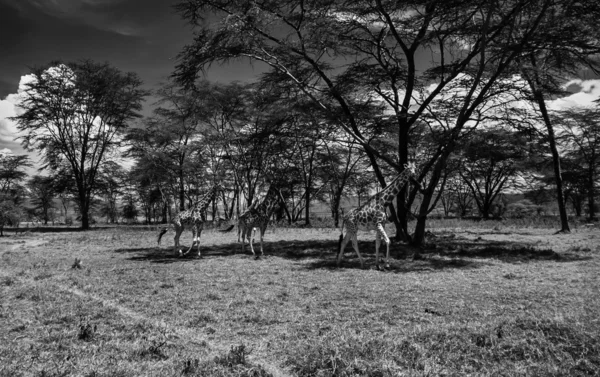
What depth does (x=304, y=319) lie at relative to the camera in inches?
209

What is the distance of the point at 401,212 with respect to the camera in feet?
43.7

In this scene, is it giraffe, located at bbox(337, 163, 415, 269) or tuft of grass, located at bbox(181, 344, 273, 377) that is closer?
tuft of grass, located at bbox(181, 344, 273, 377)

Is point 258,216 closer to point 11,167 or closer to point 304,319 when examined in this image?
point 304,319

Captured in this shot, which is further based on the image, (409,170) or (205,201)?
(205,201)

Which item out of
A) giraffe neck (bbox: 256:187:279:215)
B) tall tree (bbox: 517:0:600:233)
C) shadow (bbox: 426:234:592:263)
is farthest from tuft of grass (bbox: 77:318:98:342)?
tall tree (bbox: 517:0:600:233)

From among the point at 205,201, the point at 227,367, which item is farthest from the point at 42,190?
the point at 227,367

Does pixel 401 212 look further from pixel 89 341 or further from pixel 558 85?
pixel 89 341

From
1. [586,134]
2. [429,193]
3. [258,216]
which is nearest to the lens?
[429,193]

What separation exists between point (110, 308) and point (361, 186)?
3820 cm

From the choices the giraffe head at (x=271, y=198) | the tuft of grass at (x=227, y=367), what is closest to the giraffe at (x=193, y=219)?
the giraffe head at (x=271, y=198)

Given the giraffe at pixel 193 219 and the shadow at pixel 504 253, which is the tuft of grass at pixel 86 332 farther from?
the shadow at pixel 504 253

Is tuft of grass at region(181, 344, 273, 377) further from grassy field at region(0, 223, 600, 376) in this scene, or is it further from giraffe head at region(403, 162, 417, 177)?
giraffe head at region(403, 162, 417, 177)

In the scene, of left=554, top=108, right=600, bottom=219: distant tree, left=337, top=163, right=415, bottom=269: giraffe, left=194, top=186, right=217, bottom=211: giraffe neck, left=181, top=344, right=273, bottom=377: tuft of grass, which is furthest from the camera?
left=554, top=108, right=600, bottom=219: distant tree

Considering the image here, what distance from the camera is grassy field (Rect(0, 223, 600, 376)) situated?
12.3 feet
